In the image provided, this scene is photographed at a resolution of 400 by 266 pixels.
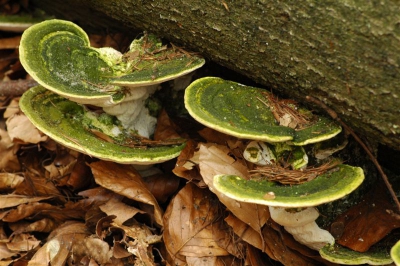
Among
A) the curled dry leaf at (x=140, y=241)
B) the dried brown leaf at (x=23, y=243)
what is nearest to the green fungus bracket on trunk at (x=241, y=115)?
the curled dry leaf at (x=140, y=241)

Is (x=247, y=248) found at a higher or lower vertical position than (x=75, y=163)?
higher

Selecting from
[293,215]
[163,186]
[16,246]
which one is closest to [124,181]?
[163,186]

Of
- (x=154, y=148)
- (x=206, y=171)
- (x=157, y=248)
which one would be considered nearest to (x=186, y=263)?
(x=157, y=248)

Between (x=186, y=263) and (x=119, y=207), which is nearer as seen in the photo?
(x=186, y=263)

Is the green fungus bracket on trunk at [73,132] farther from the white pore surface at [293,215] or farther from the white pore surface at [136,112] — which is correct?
the white pore surface at [293,215]

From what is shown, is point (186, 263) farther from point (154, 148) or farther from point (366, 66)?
point (366, 66)
